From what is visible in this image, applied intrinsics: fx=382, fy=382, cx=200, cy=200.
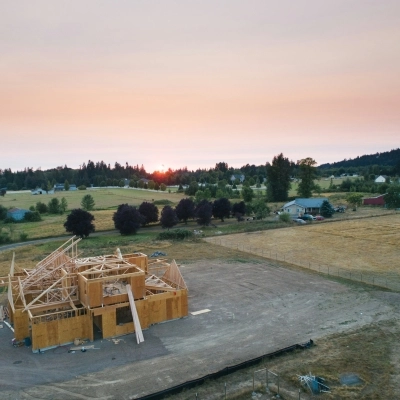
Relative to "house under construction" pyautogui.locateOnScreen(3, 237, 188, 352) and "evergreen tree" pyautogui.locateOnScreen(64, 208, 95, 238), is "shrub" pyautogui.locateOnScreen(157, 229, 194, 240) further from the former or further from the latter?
"house under construction" pyautogui.locateOnScreen(3, 237, 188, 352)

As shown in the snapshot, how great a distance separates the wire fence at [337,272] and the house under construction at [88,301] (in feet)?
49.1

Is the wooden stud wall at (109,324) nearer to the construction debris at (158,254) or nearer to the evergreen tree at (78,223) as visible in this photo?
the construction debris at (158,254)

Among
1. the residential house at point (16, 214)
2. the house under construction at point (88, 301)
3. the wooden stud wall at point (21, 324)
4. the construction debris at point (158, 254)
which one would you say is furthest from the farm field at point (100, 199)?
the wooden stud wall at point (21, 324)

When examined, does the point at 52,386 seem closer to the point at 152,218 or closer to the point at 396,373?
the point at 396,373

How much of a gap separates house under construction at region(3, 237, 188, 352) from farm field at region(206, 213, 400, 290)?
16695mm

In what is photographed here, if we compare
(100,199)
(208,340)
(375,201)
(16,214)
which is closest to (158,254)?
(208,340)

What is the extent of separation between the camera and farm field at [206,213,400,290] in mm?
33219

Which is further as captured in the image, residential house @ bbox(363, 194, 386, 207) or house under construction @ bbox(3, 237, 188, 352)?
residential house @ bbox(363, 194, 386, 207)

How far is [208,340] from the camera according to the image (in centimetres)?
2009

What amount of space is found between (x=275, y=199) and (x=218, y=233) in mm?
40299

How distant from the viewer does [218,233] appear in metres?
52.1

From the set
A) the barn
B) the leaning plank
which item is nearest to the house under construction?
the leaning plank

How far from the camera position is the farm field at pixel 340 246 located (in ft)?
109

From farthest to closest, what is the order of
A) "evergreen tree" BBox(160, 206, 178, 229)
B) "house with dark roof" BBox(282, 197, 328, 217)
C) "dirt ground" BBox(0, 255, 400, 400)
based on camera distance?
"house with dark roof" BBox(282, 197, 328, 217) → "evergreen tree" BBox(160, 206, 178, 229) → "dirt ground" BBox(0, 255, 400, 400)
